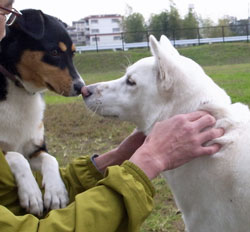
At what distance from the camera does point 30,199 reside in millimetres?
1881

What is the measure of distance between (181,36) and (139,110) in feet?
90.4

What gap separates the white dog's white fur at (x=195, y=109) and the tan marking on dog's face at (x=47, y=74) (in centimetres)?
99

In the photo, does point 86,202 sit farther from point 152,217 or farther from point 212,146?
point 152,217

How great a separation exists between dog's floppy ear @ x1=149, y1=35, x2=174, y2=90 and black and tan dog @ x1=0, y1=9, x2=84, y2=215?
0.85 metres

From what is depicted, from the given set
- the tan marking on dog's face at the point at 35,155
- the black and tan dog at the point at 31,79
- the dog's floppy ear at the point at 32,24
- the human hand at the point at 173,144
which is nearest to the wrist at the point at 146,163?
the human hand at the point at 173,144

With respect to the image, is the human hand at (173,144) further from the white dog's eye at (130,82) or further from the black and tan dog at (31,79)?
the black and tan dog at (31,79)

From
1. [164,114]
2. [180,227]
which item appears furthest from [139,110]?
[180,227]

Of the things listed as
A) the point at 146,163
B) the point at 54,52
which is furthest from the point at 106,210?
the point at 54,52

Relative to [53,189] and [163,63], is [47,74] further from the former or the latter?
[163,63]

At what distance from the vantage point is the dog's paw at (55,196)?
1.97 meters

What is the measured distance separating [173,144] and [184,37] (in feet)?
91.1

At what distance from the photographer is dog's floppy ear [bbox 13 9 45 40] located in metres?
2.83

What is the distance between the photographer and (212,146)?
1.69 m

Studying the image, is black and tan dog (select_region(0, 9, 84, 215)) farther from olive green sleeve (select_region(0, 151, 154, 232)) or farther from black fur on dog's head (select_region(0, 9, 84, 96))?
olive green sleeve (select_region(0, 151, 154, 232))
